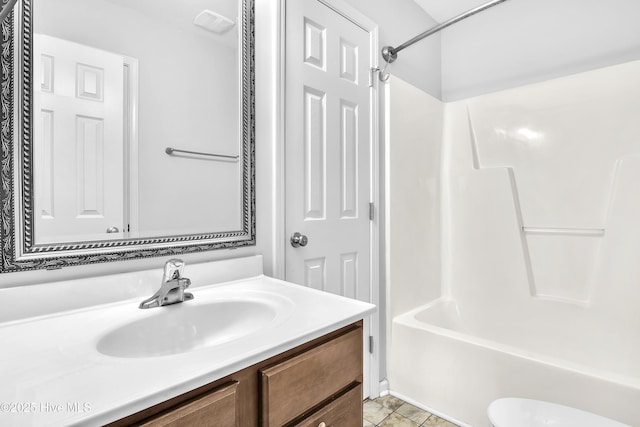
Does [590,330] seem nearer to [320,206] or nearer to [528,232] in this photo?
[528,232]

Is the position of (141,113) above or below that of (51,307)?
above

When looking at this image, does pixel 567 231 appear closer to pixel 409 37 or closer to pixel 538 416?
pixel 538 416

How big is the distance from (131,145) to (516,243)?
2.08 m

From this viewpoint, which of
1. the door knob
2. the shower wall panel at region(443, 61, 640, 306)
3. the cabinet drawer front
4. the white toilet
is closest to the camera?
the cabinet drawer front

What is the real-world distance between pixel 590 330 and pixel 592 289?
0.72 ft

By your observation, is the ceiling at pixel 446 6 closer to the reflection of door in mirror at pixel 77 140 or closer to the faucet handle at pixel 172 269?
the reflection of door in mirror at pixel 77 140

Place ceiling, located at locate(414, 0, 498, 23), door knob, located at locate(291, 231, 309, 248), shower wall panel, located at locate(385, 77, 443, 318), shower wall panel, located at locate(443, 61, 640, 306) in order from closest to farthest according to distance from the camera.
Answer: door knob, located at locate(291, 231, 309, 248), shower wall panel, located at locate(443, 61, 640, 306), shower wall panel, located at locate(385, 77, 443, 318), ceiling, located at locate(414, 0, 498, 23)

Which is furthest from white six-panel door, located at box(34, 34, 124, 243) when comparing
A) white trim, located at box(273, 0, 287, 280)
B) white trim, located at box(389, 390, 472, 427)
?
white trim, located at box(389, 390, 472, 427)

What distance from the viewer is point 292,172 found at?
A: 1.40 metres

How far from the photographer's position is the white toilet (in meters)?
1.05

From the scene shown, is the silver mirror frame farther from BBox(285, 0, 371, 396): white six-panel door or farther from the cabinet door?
BBox(285, 0, 371, 396): white six-panel door

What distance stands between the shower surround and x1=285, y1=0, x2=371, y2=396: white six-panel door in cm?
22

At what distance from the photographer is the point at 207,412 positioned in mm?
575

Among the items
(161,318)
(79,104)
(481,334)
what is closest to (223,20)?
(79,104)
